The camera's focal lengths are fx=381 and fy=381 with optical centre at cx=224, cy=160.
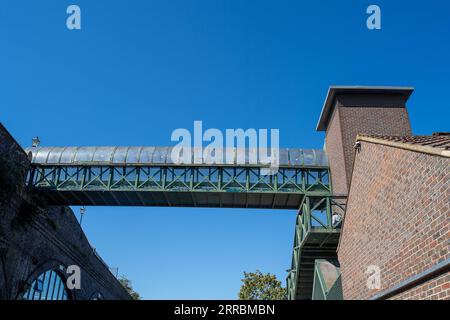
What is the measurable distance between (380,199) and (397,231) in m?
1.08

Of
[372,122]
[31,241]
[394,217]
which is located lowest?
[394,217]

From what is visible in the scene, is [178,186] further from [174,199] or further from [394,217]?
[394,217]

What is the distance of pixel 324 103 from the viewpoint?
789 inches

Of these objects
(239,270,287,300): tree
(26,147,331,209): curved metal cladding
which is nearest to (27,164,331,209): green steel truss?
(26,147,331,209): curved metal cladding

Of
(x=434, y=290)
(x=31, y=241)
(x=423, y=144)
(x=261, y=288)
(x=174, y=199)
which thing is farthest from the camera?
(x=261, y=288)

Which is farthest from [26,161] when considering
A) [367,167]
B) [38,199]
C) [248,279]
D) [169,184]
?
[248,279]

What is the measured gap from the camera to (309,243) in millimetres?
15609

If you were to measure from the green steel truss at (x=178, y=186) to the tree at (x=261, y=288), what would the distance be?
59.8 feet

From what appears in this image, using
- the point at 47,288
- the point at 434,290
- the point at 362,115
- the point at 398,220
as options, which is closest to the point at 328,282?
the point at 398,220

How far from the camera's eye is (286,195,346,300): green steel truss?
14.8 meters

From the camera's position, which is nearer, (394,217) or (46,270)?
(394,217)

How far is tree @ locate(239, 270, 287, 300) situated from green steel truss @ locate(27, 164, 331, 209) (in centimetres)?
1823

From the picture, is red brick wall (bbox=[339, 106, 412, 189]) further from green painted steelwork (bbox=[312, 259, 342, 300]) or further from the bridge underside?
green painted steelwork (bbox=[312, 259, 342, 300])

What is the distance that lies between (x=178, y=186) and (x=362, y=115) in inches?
391
